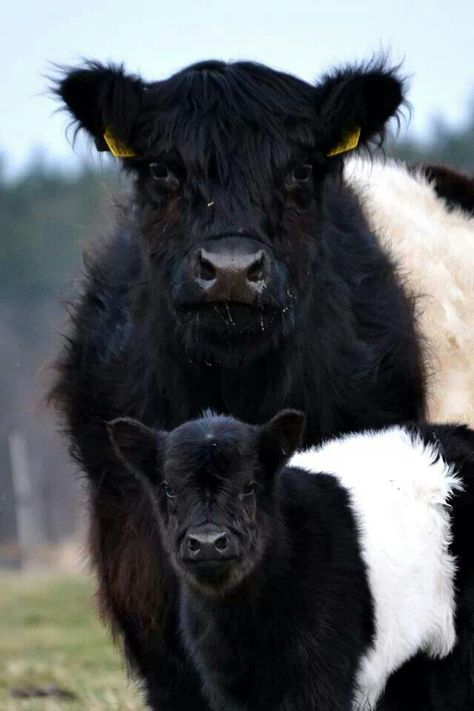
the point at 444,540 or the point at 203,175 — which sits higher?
the point at 203,175

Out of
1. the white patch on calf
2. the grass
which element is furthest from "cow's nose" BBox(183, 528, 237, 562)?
the grass

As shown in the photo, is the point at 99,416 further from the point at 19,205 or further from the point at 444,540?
the point at 19,205

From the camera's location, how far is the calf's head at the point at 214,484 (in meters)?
5.99

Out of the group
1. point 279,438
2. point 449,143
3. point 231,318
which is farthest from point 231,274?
point 449,143

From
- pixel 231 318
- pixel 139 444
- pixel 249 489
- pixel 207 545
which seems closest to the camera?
pixel 207 545

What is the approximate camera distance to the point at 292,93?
23.5ft

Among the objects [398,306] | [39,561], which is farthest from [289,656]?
[39,561]

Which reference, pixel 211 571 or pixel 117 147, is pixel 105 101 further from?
pixel 211 571

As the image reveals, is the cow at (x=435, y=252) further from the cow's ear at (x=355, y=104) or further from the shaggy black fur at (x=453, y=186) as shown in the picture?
the cow's ear at (x=355, y=104)

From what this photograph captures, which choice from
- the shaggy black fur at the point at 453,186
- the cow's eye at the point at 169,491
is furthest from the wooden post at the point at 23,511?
the cow's eye at the point at 169,491

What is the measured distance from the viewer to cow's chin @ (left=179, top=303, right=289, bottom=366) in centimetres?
671

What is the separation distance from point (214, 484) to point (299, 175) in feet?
5.03

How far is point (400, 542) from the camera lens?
21.7 ft

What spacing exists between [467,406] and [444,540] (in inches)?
52.3
